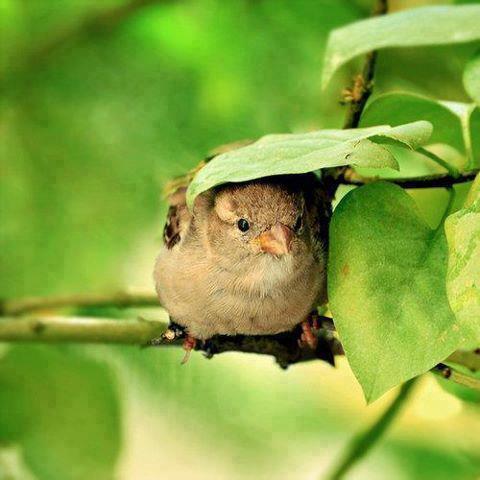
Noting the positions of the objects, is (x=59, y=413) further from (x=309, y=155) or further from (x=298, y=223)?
(x=309, y=155)

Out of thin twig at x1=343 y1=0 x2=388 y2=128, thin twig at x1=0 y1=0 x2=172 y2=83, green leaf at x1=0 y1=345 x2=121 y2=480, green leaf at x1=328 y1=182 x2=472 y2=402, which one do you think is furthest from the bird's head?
thin twig at x1=0 y1=0 x2=172 y2=83

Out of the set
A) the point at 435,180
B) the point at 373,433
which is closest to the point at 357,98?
the point at 435,180

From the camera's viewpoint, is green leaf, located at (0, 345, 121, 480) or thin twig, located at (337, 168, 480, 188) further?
green leaf, located at (0, 345, 121, 480)

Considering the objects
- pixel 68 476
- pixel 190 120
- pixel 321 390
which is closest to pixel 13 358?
pixel 68 476

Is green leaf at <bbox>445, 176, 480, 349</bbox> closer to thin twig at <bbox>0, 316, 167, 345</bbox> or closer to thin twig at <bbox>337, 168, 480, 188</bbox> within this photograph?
thin twig at <bbox>337, 168, 480, 188</bbox>

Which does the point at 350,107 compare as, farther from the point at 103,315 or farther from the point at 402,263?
the point at 103,315

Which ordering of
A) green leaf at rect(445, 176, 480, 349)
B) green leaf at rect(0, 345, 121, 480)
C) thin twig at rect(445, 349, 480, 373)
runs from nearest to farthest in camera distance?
green leaf at rect(445, 176, 480, 349), thin twig at rect(445, 349, 480, 373), green leaf at rect(0, 345, 121, 480)

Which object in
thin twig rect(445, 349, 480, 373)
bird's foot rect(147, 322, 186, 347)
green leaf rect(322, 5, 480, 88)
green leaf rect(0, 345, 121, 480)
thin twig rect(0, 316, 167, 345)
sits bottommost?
green leaf rect(0, 345, 121, 480)
